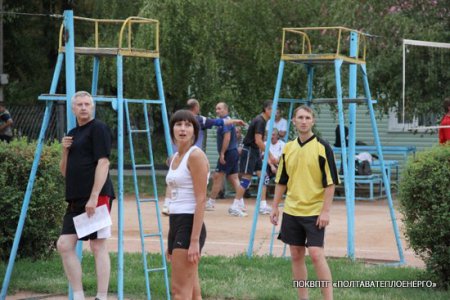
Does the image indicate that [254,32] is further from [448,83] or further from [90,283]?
[90,283]

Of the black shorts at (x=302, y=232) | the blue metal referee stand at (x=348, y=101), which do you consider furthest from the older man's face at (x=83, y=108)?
the blue metal referee stand at (x=348, y=101)

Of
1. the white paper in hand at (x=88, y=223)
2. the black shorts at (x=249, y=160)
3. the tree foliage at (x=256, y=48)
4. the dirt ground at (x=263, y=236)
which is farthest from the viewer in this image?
the tree foliage at (x=256, y=48)

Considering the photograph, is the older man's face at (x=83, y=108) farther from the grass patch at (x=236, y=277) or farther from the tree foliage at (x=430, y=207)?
the tree foliage at (x=430, y=207)

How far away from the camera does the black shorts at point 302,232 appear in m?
7.64

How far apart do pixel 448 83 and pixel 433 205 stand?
10.6 metres

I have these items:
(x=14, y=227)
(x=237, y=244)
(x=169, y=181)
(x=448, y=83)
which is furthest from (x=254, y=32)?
(x=169, y=181)

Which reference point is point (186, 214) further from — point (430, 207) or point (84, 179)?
point (430, 207)

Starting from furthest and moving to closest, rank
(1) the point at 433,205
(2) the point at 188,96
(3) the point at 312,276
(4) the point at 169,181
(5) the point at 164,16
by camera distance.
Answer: (2) the point at 188,96 → (5) the point at 164,16 → (3) the point at 312,276 → (1) the point at 433,205 → (4) the point at 169,181

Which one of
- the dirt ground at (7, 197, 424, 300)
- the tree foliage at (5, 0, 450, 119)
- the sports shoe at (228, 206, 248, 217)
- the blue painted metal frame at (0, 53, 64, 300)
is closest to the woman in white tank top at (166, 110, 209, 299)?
the blue painted metal frame at (0, 53, 64, 300)

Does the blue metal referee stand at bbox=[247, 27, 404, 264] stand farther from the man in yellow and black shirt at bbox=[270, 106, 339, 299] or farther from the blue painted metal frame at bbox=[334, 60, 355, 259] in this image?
the man in yellow and black shirt at bbox=[270, 106, 339, 299]

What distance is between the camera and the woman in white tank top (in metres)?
6.52

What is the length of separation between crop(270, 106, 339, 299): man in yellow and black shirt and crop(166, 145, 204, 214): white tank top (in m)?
1.34

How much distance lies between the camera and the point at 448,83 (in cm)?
1867

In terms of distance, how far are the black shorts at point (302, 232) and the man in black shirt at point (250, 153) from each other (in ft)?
25.0
